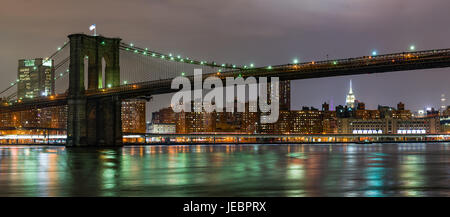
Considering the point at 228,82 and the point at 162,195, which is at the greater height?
the point at 228,82

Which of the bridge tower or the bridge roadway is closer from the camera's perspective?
the bridge roadway

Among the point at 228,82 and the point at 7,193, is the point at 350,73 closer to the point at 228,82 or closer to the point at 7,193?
the point at 228,82

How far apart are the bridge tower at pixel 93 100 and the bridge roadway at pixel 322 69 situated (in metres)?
1.82

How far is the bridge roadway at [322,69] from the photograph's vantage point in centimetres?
5325

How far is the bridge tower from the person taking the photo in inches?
2835

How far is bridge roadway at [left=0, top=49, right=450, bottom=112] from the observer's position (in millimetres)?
53250

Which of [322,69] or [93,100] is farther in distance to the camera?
[93,100]

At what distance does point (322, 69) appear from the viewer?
5906 cm

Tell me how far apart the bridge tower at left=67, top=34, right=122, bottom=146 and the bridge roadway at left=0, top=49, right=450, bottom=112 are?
182cm

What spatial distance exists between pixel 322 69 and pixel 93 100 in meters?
31.8

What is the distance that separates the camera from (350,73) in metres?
58.4
